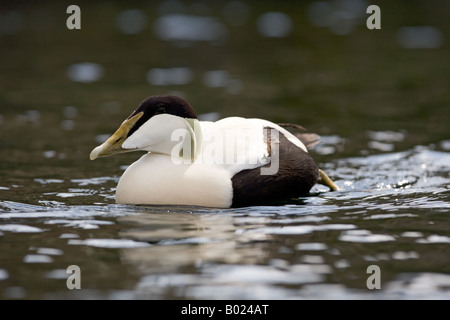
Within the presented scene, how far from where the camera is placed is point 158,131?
6.02 m

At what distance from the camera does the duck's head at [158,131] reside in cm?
600

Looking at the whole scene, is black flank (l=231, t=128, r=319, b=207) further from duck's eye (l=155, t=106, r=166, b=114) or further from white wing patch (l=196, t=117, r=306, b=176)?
duck's eye (l=155, t=106, r=166, b=114)

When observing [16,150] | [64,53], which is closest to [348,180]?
[16,150]

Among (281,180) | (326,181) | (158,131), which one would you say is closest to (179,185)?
(158,131)

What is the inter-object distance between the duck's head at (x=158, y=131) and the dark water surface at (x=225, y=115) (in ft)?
1.48

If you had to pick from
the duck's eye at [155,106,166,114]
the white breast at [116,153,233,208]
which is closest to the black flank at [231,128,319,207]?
the white breast at [116,153,233,208]

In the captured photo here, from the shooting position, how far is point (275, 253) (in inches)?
198

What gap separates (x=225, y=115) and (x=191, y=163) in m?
3.87

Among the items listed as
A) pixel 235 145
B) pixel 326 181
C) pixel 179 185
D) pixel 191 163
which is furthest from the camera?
pixel 326 181

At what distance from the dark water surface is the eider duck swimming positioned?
0.35ft

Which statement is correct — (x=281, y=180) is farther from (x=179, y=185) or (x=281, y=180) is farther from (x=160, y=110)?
(x=160, y=110)

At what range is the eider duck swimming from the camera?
5891 millimetres

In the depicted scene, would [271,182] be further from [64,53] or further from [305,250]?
[64,53]
